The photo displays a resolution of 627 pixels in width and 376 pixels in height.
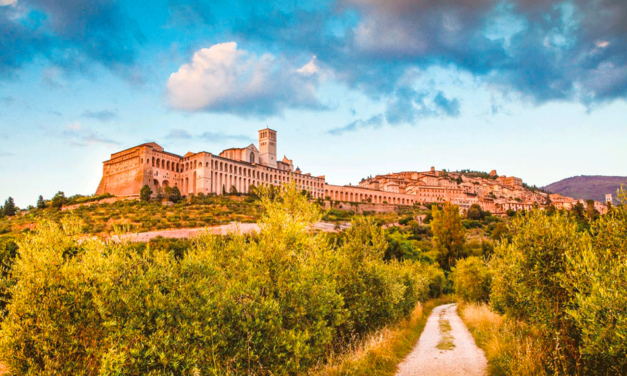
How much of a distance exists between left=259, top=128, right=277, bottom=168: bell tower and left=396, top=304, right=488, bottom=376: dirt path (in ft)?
337

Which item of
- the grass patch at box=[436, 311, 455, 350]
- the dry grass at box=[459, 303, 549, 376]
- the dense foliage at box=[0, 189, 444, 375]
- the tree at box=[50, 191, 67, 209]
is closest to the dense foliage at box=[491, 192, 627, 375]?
the dry grass at box=[459, 303, 549, 376]

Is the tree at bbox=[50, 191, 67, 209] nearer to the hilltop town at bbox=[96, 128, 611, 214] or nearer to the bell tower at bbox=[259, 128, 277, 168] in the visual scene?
the hilltop town at bbox=[96, 128, 611, 214]

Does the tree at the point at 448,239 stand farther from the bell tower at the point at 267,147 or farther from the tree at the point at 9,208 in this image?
the tree at the point at 9,208

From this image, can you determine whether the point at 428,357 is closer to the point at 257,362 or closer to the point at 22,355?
the point at 257,362

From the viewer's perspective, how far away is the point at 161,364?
6.85 metres

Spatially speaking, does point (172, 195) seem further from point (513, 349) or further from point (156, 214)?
point (513, 349)

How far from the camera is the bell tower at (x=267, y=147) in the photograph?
121 m

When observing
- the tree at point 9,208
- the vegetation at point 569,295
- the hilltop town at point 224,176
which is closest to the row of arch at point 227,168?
the hilltop town at point 224,176

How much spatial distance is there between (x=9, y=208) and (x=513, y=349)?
4080 inches

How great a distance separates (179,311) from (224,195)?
297 ft

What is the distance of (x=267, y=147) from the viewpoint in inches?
4751

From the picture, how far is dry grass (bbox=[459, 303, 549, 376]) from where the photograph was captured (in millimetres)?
10297

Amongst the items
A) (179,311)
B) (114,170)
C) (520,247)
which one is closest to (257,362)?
(179,311)

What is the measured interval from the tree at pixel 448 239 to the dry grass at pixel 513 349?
35.4 metres
